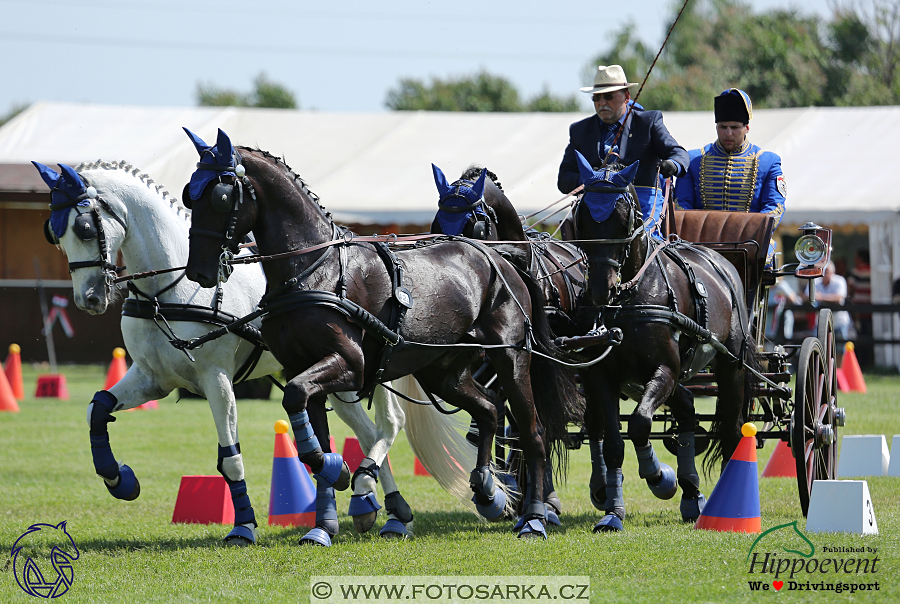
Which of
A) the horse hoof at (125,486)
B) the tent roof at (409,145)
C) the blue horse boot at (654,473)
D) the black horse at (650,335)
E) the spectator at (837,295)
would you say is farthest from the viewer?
the tent roof at (409,145)

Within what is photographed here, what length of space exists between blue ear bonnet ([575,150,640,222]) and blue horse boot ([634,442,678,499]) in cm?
133

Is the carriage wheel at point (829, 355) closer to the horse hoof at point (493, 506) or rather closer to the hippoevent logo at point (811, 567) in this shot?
the hippoevent logo at point (811, 567)

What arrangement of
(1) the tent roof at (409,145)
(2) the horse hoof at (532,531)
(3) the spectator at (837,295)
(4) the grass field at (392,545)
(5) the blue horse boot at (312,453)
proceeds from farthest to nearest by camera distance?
(1) the tent roof at (409,145)
(3) the spectator at (837,295)
(2) the horse hoof at (532,531)
(5) the blue horse boot at (312,453)
(4) the grass field at (392,545)

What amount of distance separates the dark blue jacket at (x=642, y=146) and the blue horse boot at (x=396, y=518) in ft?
8.05

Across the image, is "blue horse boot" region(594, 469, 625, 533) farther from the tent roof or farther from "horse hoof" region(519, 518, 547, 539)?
the tent roof

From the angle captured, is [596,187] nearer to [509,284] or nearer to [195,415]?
[509,284]

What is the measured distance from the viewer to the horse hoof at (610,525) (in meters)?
6.02

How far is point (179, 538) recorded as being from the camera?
6367 millimetres

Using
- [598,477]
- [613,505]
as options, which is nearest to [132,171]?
[598,477]

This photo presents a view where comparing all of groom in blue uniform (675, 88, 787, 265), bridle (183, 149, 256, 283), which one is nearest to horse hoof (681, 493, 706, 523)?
groom in blue uniform (675, 88, 787, 265)

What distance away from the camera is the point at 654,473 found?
599 centimetres

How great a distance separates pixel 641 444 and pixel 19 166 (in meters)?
17.3

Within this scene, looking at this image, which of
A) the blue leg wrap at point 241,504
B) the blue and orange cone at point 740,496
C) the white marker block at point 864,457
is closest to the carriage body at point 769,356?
the blue and orange cone at point 740,496

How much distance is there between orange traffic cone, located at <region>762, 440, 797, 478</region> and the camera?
8578 millimetres
